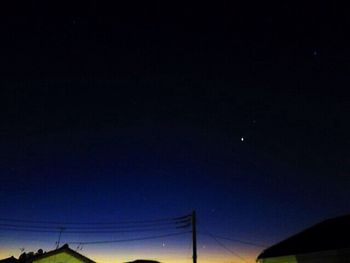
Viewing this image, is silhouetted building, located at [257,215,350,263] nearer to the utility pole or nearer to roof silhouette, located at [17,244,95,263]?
the utility pole

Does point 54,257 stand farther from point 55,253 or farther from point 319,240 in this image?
point 319,240

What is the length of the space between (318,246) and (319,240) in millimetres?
1043

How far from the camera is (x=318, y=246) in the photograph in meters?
17.9

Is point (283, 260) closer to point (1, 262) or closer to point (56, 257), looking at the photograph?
point (56, 257)

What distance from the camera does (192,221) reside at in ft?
89.5

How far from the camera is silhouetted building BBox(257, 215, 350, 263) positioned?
16.7 m

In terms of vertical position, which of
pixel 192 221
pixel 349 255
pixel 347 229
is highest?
pixel 192 221

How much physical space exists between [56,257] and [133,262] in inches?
471

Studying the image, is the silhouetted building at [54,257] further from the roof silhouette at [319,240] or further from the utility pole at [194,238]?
the roof silhouette at [319,240]

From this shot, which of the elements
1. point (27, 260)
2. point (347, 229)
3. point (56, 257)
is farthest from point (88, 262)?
point (347, 229)

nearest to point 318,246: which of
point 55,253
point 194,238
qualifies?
point 194,238

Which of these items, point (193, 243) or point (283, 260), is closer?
point (283, 260)

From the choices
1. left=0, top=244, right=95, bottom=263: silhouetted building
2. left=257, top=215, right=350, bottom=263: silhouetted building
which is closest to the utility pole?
left=257, top=215, right=350, bottom=263: silhouetted building

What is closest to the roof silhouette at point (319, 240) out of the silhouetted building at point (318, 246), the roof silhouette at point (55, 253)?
the silhouetted building at point (318, 246)
